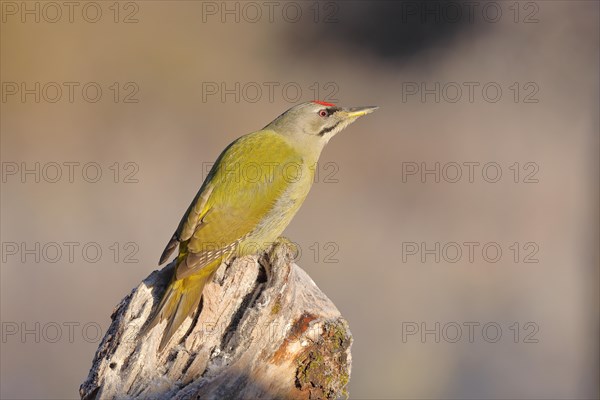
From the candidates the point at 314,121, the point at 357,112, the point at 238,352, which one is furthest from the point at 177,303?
the point at 357,112

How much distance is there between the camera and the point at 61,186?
858 centimetres

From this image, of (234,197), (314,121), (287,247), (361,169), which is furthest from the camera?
(361,169)

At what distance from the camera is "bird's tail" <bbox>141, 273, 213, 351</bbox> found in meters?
4.08

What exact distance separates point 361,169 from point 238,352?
4.84 m

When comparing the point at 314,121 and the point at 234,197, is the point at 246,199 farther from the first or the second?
the point at 314,121

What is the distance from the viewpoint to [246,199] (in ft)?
16.6

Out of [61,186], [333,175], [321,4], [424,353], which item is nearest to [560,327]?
[424,353]

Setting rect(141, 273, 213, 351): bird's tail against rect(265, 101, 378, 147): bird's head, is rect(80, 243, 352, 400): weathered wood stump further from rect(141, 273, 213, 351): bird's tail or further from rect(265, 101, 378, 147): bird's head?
rect(265, 101, 378, 147): bird's head

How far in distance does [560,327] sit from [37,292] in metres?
4.63

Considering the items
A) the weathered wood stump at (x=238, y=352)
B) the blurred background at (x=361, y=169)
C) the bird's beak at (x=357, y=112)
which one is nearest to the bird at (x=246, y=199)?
the bird's beak at (x=357, y=112)

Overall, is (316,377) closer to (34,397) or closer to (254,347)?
(254,347)

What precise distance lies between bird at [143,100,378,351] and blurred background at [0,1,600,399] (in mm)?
2222

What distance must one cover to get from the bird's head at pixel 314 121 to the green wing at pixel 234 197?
130 millimetres

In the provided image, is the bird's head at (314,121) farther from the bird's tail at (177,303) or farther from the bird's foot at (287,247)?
the bird's tail at (177,303)
